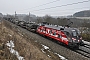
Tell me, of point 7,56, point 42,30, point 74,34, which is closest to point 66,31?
point 74,34

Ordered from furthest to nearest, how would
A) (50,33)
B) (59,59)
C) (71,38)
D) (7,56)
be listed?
(50,33) → (71,38) → (59,59) → (7,56)

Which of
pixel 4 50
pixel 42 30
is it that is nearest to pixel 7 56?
pixel 4 50

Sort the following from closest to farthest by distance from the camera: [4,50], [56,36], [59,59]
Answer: [4,50], [59,59], [56,36]

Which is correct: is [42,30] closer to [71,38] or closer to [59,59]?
[71,38]

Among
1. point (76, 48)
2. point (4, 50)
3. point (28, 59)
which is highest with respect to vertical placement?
point (4, 50)

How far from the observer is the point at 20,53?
8547 millimetres

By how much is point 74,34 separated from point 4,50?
9.89 m

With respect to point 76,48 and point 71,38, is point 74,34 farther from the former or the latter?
point 76,48

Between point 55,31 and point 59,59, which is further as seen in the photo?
point 55,31

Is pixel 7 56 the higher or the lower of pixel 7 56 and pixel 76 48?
the higher

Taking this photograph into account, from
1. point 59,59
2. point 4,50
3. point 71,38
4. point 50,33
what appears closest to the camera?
point 4,50

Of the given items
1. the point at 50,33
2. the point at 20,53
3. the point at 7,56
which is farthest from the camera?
the point at 50,33

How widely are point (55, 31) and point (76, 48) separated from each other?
4178 millimetres

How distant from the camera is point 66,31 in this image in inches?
617
